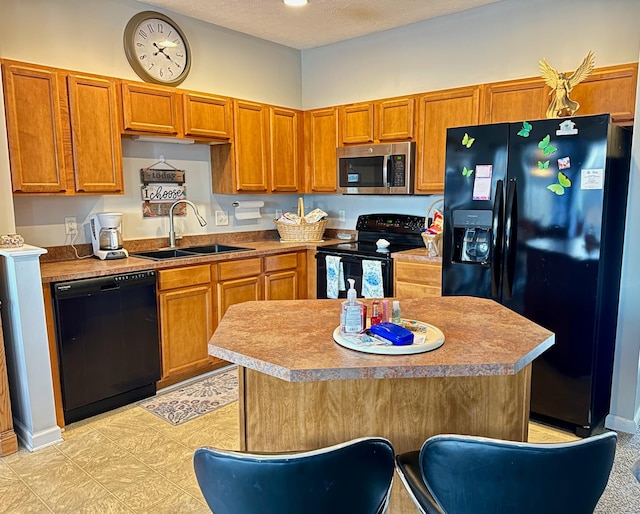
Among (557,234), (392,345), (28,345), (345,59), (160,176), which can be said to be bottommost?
(28,345)

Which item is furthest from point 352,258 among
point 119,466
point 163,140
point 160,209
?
point 119,466

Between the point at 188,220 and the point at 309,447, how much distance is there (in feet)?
9.06

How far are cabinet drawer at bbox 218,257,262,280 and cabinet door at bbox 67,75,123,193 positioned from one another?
2.91ft

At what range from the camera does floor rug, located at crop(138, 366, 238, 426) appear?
3.02 m

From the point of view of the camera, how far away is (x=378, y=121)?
3.92 metres

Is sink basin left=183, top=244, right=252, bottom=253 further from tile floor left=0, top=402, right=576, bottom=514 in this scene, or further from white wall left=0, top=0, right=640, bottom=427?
tile floor left=0, top=402, right=576, bottom=514

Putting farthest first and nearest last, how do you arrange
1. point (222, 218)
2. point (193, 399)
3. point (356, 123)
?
point (222, 218) → point (356, 123) → point (193, 399)

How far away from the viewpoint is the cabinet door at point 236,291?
11.7 feet

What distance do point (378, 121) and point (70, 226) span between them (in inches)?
95.5

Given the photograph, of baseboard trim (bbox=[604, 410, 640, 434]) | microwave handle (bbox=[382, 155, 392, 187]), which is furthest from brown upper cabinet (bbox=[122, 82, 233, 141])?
baseboard trim (bbox=[604, 410, 640, 434])

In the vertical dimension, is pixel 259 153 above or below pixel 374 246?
above

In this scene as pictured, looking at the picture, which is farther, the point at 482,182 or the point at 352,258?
the point at 352,258

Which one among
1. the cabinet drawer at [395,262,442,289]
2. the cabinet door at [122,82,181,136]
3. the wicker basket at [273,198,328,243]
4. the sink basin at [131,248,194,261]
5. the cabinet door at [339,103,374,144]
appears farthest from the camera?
the wicker basket at [273,198,328,243]

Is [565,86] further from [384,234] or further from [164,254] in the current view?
[164,254]
